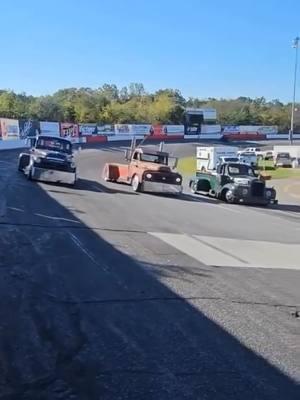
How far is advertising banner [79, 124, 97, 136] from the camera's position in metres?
80.3

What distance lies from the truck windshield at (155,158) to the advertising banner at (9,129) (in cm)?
3356

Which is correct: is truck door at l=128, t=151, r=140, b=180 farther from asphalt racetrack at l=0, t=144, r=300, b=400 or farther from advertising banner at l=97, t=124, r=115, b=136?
advertising banner at l=97, t=124, r=115, b=136

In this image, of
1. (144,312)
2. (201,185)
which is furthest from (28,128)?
(144,312)

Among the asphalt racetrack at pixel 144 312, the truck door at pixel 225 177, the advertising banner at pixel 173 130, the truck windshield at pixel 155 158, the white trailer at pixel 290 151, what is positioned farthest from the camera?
the advertising banner at pixel 173 130

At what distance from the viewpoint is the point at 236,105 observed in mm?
171375

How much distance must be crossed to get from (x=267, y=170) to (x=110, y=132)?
3829cm

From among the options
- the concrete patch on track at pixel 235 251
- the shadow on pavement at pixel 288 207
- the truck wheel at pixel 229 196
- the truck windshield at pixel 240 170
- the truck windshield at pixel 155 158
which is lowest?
the shadow on pavement at pixel 288 207

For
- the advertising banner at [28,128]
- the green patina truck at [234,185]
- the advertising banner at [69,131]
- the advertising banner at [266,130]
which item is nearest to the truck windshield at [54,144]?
the green patina truck at [234,185]

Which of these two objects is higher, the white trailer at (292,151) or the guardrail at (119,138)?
the guardrail at (119,138)

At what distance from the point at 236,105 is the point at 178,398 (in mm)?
171337

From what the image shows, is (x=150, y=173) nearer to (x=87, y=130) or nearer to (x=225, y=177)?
(x=225, y=177)

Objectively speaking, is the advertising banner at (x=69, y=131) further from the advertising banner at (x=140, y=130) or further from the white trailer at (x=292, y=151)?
the white trailer at (x=292, y=151)

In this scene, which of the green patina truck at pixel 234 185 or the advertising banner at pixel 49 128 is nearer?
the green patina truck at pixel 234 185

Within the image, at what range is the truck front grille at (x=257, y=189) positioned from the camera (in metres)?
25.7
